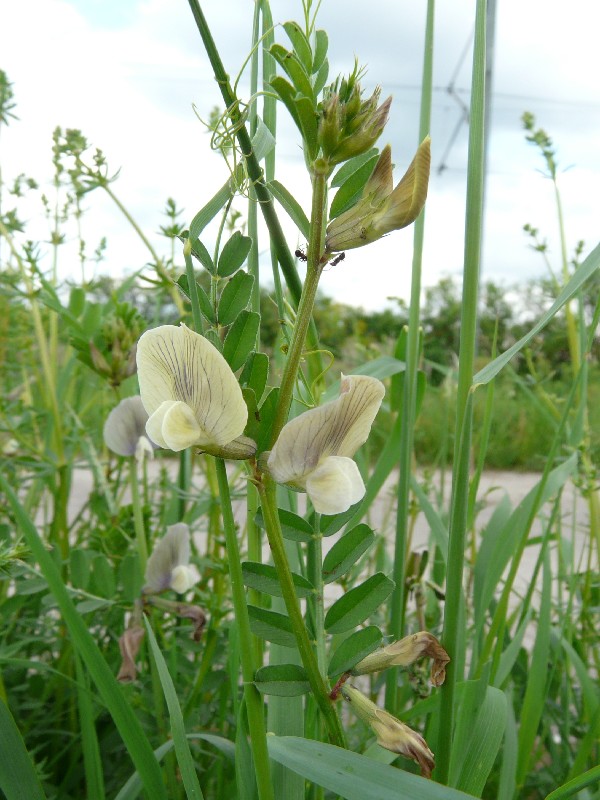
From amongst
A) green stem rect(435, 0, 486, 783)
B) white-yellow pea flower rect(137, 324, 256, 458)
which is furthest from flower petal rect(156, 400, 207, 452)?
green stem rect(435, 0, 486, 783)

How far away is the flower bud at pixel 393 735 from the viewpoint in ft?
0.91

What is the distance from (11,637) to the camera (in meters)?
0.65

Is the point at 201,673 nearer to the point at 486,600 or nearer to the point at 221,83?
the point at 486,600

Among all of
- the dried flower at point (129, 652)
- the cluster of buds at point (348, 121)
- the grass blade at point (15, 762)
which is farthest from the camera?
the dried flower at point (129, 652)

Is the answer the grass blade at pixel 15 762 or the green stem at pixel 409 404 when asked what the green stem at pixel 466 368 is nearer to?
the green stem at pixel 409 404

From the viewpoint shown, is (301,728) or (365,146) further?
(301,728)

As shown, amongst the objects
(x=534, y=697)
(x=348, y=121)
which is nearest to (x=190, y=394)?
(x=348, y=121)

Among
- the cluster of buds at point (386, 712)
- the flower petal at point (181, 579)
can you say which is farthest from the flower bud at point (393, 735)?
the flower petal at point (181, 579)

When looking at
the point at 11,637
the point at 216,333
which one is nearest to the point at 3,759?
the point at 216,333

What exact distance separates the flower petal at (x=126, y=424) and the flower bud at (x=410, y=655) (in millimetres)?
277

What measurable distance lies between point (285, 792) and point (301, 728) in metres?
0.03

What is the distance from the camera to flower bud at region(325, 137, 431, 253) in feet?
0.83

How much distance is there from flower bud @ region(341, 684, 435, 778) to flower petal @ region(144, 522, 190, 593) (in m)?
0.22

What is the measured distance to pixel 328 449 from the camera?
0.28 meters
